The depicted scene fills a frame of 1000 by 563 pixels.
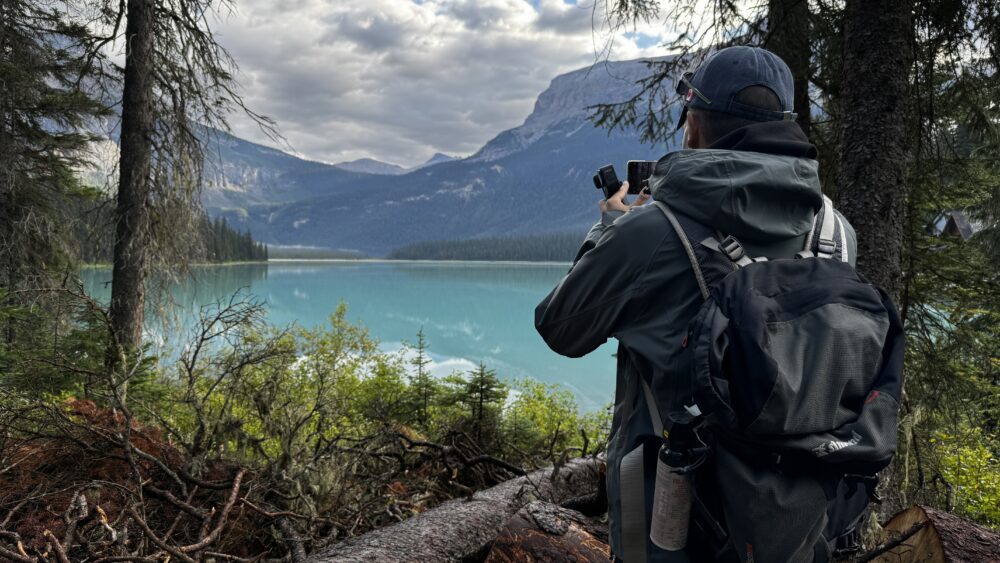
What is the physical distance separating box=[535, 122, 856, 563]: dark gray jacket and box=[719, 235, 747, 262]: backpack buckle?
0.03m

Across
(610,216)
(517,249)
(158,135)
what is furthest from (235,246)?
(610,216)

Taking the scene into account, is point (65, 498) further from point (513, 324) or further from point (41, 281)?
point (513, 324)

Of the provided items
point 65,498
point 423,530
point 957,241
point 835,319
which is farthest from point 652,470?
point 957,241

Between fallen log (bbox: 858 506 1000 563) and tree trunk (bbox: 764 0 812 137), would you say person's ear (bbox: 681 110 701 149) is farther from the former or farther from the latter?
tree trunk (bbox: 764 0 812 137)

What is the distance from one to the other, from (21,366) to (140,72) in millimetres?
3863

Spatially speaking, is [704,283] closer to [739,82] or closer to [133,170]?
[739,82]

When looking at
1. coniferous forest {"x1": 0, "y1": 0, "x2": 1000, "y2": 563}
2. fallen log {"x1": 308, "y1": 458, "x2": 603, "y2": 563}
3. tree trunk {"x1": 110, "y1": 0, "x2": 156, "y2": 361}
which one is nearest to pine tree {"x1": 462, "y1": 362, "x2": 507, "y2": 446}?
coniferous forest {"x1": 0, "y1": 0, "x2": 1000, "y2": 563}

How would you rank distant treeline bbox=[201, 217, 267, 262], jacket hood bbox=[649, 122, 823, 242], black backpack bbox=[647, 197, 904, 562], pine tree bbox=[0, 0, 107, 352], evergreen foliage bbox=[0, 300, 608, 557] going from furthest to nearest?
distant treeline bbox=[201, 217, 267, 262]
pine tree bbox=[0, 0, 107, 352]
evergreen foliage bbox=[0, 300, 608, 557]
jacket hood bbox=[649, 122, 823, 242]
black backpack bbox=[647, 197, 904, 562]

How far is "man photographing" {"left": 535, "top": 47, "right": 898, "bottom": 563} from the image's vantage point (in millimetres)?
1316

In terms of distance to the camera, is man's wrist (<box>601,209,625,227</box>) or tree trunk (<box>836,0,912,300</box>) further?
tree trunk (<box>836,0,912,300</box>)

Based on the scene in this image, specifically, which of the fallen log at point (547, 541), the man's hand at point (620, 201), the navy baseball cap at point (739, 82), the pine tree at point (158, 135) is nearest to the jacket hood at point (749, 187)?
the navy baseball cap at point (739, 82)

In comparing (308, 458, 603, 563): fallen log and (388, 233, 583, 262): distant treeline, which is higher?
(388, 233, 583, 262): distant treeline

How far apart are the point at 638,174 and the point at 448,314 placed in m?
76.7

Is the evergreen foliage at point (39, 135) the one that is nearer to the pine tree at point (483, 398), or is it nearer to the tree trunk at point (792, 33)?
the pine tree at point (483, 398)
